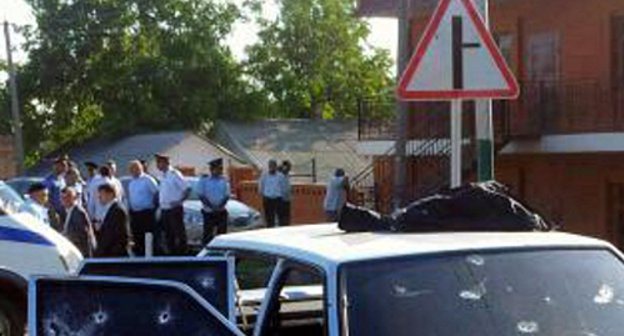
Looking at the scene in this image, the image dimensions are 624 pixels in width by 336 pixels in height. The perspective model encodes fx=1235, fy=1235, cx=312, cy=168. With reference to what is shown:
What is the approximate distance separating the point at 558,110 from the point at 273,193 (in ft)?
18.0

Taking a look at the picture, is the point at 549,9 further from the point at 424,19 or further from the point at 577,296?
the point at 577,296

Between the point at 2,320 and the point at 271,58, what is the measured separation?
5284cm

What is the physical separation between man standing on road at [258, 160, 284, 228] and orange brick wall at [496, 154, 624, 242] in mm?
4421

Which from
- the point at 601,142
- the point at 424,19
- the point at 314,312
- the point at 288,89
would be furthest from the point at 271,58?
the point at 314,312

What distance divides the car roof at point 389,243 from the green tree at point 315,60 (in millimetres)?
56655

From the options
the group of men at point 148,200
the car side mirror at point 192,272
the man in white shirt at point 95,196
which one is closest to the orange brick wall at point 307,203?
the group of men at point 148,200

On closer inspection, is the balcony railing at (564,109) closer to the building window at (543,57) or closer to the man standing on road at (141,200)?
the building window at (543,57)

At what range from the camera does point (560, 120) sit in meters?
22.8

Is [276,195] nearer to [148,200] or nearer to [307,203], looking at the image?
[148,200]

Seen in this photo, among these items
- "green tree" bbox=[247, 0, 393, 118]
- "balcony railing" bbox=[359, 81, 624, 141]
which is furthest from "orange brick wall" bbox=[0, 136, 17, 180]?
"balcony railing" bbox=[359, 81, 624, 141]

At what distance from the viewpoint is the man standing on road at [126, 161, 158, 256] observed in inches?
698

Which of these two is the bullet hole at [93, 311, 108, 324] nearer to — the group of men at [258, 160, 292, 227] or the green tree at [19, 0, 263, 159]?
the group of men at [258, 160, 292, 227]

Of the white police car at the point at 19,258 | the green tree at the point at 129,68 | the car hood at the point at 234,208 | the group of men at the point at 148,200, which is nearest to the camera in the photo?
the white police car at the point at 19,258

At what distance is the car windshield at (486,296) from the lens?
445cm
